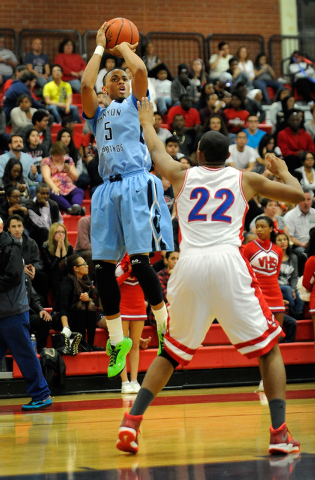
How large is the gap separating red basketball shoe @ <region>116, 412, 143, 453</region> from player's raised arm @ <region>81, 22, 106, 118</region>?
8.29 feet

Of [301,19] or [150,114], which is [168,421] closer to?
[150,114]

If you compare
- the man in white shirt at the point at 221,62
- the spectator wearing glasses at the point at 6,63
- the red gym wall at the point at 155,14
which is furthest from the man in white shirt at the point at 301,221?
the red gym wall at the point at 155,14

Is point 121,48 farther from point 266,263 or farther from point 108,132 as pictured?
point 266,263

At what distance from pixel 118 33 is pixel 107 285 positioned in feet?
6.51

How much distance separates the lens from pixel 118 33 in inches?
238

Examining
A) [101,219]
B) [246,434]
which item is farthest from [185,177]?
[246,434]

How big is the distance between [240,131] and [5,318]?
294 inches

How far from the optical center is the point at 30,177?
37.4ft

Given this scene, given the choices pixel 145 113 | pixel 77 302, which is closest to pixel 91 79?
pixel 145 113

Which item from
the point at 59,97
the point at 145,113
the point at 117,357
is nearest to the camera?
the point at 145,113

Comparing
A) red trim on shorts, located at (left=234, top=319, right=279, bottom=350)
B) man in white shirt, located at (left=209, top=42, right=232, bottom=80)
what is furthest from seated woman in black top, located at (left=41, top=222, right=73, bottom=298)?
man in white shirt, located at (left=209, top=42, right=232, bottom=80)

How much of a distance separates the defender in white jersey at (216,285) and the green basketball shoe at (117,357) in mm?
1198

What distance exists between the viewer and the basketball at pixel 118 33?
19.8 feet

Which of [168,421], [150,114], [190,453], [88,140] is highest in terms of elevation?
[150,114]
